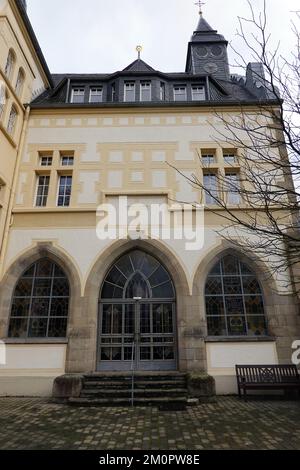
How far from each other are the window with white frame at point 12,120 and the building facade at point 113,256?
58mm

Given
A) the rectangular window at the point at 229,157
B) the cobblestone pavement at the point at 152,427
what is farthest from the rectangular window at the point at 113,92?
the cobblestone pavement at the point at 152,427

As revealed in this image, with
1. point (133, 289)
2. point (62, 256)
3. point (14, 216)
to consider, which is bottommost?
point (133, 289)

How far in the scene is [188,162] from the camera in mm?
10461

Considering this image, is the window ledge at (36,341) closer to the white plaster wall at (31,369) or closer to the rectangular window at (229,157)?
the white plaster wall at (31,369)

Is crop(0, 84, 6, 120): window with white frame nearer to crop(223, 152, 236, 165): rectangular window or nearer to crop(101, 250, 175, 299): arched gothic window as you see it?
crop(101, 250, 175, 299): arched gothic window

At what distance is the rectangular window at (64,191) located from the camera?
10305 mm

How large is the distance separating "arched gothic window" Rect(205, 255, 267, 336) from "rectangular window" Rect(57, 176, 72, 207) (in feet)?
18.4

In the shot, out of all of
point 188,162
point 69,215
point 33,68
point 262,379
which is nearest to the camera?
point 262,379

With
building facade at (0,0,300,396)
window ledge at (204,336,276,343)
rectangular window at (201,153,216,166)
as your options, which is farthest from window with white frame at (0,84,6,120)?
window ledge at (204,336,276,343)

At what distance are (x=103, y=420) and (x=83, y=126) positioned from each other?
9.62m

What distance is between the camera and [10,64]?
10594mm

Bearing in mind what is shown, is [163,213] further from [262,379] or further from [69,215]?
[262,379]

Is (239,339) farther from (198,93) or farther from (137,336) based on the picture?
(198,93)
